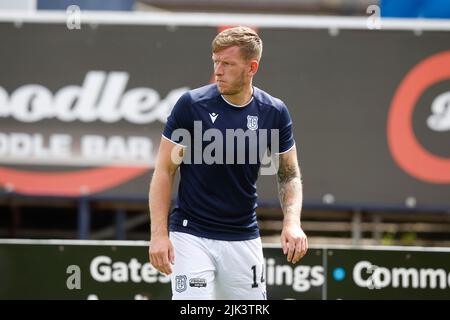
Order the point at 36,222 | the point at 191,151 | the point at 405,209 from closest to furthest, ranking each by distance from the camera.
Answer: the point at 191,151
the point at 405,209
the point at 36,222

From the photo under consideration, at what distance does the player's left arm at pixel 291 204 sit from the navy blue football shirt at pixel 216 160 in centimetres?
23

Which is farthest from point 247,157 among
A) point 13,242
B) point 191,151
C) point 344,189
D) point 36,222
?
point 36,222

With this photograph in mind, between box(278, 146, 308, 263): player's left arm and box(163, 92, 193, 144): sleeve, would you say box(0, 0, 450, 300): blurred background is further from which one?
box(163, 92, 193, 144): sleeve

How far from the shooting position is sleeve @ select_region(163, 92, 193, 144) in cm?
544

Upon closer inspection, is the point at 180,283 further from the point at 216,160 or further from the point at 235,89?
the point at 235,89

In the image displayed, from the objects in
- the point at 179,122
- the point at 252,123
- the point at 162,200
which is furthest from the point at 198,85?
the point at 162,200

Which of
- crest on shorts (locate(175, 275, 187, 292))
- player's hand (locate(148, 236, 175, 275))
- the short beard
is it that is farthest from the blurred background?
player's hand (locate(148, 236, 175, 275))

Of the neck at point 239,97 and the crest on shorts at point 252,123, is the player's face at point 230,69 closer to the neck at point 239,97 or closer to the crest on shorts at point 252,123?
the neck at point 239,97

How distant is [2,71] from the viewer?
31.4 feet

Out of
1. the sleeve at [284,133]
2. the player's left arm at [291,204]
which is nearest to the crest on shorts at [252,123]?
the sleeve at [284,133]

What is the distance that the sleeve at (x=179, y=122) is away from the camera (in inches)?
214

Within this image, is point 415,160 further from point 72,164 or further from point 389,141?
point 72,164

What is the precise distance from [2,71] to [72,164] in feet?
4.23

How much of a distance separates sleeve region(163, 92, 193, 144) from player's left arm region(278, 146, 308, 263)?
2.40ft
